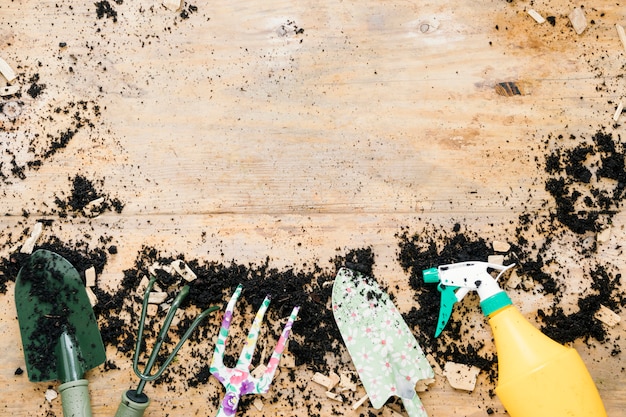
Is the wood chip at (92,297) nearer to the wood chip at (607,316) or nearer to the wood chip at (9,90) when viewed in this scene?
the wood chip at (9,90)

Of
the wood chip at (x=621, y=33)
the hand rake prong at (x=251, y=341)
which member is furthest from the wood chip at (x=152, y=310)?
the wood chip at (x=621, y=33)

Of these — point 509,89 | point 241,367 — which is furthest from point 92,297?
point 509,89

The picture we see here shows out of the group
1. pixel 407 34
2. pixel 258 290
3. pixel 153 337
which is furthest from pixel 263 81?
pixel 153 337

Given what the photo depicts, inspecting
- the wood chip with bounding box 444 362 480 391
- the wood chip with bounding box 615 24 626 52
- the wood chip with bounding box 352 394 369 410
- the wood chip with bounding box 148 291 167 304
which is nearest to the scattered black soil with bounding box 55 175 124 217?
the wood chip with bounding box 148 291 167 304

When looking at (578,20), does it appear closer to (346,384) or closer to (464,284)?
(464,284)

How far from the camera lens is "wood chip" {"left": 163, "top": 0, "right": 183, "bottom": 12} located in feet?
4.52

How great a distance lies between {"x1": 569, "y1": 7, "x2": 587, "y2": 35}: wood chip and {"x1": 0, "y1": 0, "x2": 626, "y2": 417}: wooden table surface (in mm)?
18

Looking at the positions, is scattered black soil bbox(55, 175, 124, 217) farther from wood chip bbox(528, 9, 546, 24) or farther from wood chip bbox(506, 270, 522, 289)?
wood chip bbox(528, 9, 546, 24)

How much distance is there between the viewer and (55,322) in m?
1.29

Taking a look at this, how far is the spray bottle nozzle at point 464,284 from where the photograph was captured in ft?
4.08

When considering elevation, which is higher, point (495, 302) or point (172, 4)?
point (172, 4)

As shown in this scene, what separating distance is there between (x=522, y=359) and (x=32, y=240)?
1.14 meters

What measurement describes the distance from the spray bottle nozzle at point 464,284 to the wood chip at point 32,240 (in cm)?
91

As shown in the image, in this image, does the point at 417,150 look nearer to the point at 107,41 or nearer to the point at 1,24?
the point at 107,41
